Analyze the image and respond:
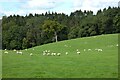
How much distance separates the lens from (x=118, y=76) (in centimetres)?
1107

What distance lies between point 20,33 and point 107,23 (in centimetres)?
2628

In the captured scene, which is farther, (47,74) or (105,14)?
(105,14)

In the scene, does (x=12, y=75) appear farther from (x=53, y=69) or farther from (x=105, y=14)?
(x=105, y=14)

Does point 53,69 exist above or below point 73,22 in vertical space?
below

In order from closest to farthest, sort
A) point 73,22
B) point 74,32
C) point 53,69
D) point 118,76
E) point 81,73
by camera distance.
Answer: point 118,76 < point 81,73 < point 53,69 < point 74,32 < point 73,22

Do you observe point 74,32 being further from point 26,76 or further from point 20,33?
point 26,76

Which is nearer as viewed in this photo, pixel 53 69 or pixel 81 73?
pixel 81 73

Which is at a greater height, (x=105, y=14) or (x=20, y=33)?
(x=105, y=14)

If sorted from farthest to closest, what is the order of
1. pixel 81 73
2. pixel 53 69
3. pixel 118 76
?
pixel 53 69 < pixel 81 73 < pixel 118 76

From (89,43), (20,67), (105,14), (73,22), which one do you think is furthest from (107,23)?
(20,67)

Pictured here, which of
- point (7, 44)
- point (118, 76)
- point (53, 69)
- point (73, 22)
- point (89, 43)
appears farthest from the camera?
point (73, 22)

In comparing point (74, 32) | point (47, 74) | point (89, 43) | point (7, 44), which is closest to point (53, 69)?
point (47, 74)

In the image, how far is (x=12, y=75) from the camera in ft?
38.4

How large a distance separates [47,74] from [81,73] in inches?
51.4
